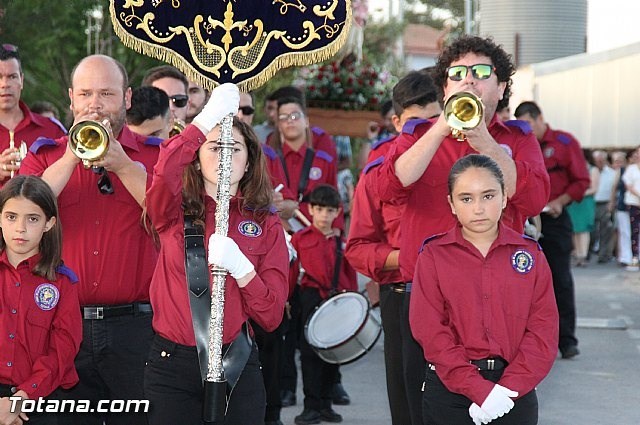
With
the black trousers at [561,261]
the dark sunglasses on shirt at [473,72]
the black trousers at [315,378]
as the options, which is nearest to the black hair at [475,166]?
the dark sunglasses on shirt at [473,72]

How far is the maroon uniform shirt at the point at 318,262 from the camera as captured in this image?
362 inches

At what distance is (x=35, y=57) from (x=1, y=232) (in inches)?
377

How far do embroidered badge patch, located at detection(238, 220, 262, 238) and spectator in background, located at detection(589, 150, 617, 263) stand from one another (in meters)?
19.1

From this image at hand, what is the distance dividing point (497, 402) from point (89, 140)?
214cm

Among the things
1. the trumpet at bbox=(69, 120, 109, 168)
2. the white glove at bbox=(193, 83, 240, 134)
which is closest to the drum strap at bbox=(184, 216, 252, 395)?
the white glove at bbox=(193, 83, 240, 134)

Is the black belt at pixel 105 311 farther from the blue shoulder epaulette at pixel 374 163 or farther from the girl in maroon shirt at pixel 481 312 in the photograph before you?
the blue shoulder epaulette at pixel 374 163

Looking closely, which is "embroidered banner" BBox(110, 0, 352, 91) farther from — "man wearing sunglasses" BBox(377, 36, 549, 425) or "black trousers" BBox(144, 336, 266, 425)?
"black trousers" BBox(144, 336, 266, 425)

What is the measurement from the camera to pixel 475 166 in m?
5.33

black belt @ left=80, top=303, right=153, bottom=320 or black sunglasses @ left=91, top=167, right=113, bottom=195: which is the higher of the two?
black sunglasses @ left=91, top=167, right=113, bottom=195

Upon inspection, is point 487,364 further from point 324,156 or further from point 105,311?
point 324,156

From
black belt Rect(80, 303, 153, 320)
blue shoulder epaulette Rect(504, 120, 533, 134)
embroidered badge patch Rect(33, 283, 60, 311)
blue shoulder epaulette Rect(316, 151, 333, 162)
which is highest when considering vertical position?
blue shoulder epaulette Rect(504, 120, 533, 134)

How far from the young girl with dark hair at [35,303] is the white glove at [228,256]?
3.56ft

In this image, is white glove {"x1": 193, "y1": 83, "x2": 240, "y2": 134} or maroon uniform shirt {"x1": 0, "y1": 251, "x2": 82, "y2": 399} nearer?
white glove {"x1": 193, "y1": 83, "x2": 240, "y2": 134}

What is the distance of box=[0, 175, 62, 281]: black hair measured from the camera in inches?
223
